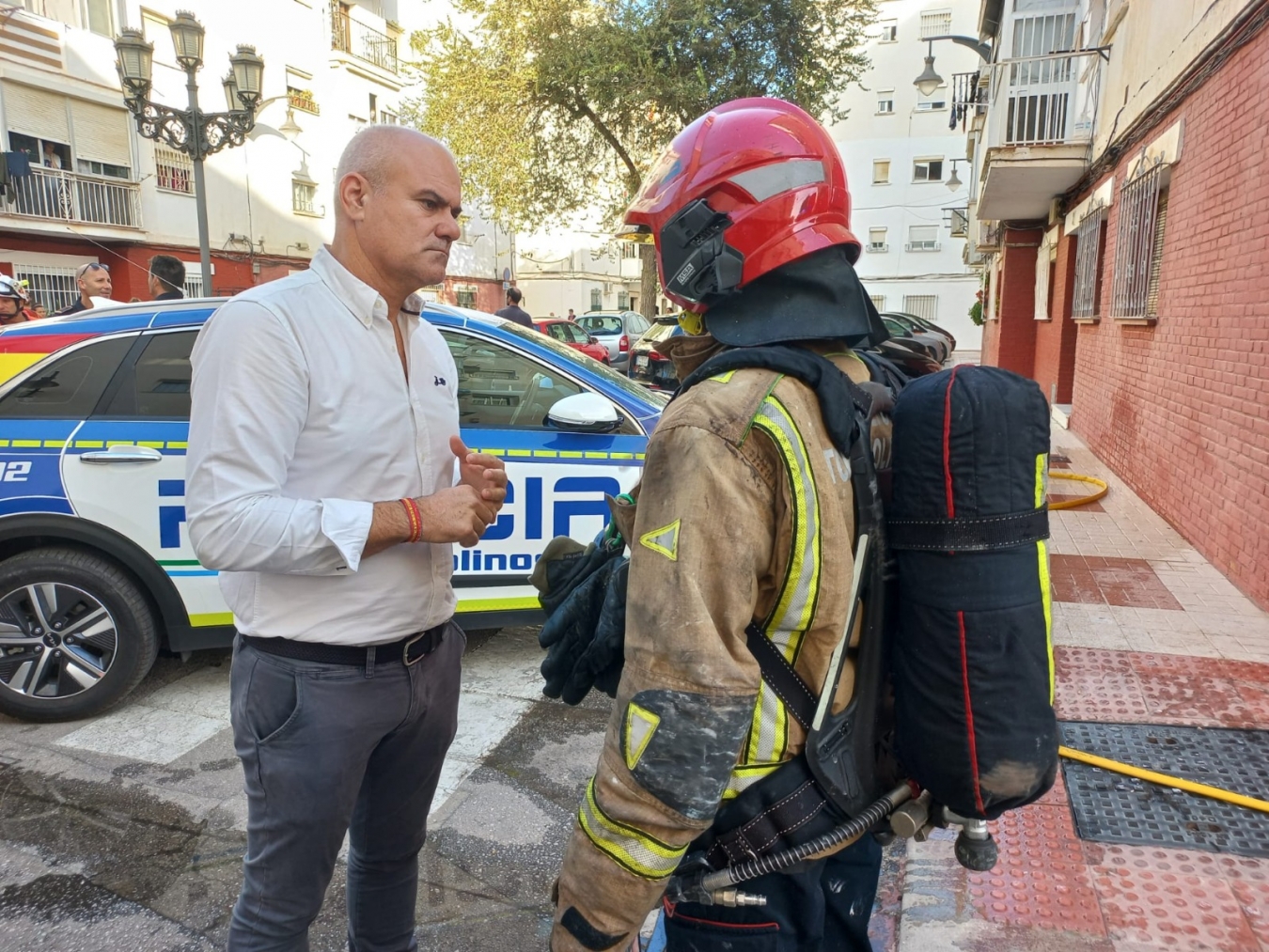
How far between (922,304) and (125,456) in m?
37.6

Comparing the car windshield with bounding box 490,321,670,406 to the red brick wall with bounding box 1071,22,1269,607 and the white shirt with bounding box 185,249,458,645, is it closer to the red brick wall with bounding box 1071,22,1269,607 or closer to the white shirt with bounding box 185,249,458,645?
the white shirt with bounding box 185,249,458,645

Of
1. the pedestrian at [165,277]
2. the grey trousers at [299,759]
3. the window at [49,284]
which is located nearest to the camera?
the grey trousers at [299,759]

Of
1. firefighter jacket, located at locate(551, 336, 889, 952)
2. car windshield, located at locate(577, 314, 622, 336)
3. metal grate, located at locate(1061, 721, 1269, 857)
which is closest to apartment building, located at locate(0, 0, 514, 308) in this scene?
car windshield, located at locate(577, 314, 622, 336)

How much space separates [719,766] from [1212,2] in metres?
7.26

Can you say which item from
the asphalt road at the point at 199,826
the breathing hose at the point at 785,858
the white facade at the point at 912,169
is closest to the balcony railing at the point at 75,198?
the asphalt road at the point at 199,826

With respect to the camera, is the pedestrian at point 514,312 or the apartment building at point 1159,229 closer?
the apartment building at point 1159,229

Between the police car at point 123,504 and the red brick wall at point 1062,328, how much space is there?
11.4 meters

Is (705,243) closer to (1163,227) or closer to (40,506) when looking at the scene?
(40,506)

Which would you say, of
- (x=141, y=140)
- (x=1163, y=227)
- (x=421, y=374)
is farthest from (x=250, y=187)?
(x=421, y=374)

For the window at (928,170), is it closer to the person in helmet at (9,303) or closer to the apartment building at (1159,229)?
the apartment building at (1159,229)

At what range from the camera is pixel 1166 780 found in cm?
321

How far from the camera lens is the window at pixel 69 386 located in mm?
3670

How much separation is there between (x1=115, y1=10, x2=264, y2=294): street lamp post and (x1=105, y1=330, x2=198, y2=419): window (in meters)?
5.46

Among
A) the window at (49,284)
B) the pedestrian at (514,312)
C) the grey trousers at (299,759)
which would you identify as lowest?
the grey trousers at (299,759)
